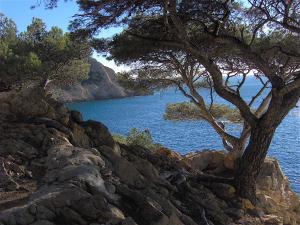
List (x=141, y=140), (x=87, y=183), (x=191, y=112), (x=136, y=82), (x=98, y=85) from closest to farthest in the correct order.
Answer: (x=87, y=183) < (x=136, y=82) < (x=141, y=140) < (x=191, y=112) < (x=98, y=85)

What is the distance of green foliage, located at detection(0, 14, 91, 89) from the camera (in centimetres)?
1702

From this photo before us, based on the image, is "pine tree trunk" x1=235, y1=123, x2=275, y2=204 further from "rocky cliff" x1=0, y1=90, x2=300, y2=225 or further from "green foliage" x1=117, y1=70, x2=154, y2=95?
"green foliage" x1=117, y1=70, x2=154, y2=95

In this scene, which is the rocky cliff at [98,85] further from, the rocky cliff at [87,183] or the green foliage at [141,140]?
the rocky cliff at [87,183]

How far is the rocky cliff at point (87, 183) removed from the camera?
14.1 ft

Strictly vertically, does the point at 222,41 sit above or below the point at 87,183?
above

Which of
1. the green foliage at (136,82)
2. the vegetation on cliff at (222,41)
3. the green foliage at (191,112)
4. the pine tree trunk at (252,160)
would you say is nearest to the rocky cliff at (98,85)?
the green foliage at (191,112)

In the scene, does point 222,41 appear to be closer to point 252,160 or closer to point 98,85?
point 252,160

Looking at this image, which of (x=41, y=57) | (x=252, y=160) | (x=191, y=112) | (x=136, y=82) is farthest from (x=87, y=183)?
(x=41, y=57)

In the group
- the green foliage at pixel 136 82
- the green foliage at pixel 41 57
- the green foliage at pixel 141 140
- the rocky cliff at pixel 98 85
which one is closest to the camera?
the green foliage at pixel 136 82

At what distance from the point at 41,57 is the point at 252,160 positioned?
13031mm

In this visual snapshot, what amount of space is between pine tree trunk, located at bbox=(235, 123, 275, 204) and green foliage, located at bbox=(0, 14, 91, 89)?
31.8 ft

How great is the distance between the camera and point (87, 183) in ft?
15.7

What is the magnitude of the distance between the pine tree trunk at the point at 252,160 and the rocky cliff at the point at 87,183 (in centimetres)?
22

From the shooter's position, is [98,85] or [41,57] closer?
[41,57]
